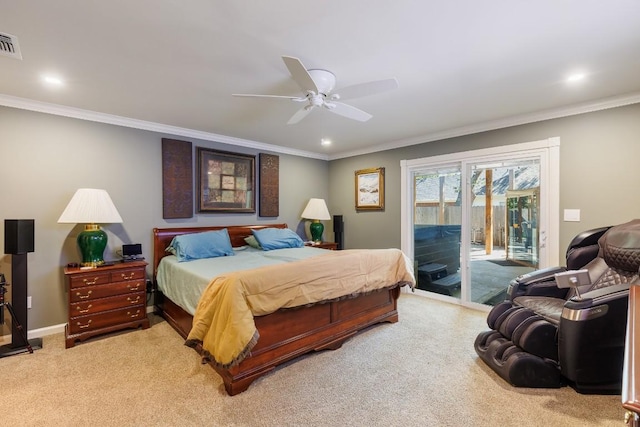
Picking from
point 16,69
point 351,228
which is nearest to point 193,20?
point 16,69

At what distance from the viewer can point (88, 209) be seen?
9.54ft

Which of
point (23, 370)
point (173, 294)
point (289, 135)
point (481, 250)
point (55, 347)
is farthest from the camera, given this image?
point (289, 135)

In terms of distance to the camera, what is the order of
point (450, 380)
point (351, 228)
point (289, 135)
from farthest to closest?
point (351, 228), point (289, 135), point (450, 380)

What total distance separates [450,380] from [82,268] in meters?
3.59

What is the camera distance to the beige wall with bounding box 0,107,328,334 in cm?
294

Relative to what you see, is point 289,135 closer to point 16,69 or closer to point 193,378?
point 16,69

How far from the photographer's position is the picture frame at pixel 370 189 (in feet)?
16.3

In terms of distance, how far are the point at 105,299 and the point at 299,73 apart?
2972 mm

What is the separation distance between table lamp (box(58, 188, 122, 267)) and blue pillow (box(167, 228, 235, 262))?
72cm

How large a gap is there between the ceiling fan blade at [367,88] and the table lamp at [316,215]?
9.59 feet

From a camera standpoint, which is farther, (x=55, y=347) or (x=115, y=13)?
(x=55, y=347)

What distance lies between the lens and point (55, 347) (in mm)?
2814

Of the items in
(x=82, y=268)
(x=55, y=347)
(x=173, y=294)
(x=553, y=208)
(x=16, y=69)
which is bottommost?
(x=55, y=347)

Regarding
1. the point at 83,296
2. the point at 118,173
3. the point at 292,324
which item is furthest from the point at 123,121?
the point at 292,324
